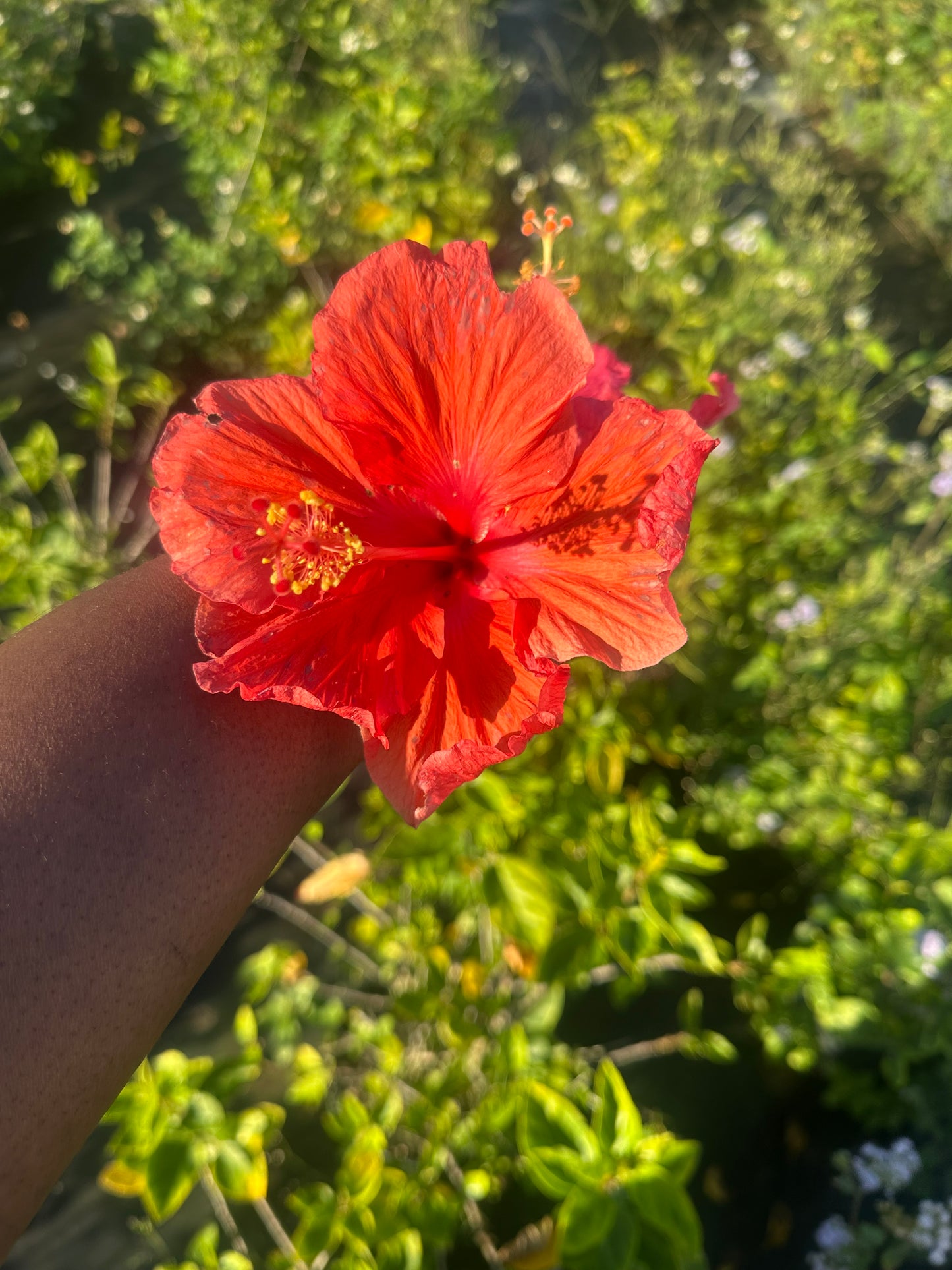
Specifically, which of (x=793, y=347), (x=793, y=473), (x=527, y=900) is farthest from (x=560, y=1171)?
(x=793, y=347)

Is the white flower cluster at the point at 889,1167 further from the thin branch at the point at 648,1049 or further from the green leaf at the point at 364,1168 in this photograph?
the green leaf at the point at 364,1168

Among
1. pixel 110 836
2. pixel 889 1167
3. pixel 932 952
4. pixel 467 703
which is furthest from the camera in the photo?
pixel 889 1167

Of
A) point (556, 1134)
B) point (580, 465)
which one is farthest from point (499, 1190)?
point (580, 465)

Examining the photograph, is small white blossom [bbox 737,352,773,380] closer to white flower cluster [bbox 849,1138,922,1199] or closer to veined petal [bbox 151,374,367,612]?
veined petal [bbox 151,374,367,612]

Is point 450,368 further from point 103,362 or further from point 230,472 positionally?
point 103,362

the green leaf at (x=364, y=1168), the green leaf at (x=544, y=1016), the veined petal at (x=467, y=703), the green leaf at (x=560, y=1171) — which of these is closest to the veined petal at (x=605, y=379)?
the veined petal at (x=467, y=703)

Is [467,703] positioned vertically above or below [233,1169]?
above

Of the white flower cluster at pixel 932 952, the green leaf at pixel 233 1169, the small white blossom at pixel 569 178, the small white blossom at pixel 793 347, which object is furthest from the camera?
the small white blossom at pixel 569 178
